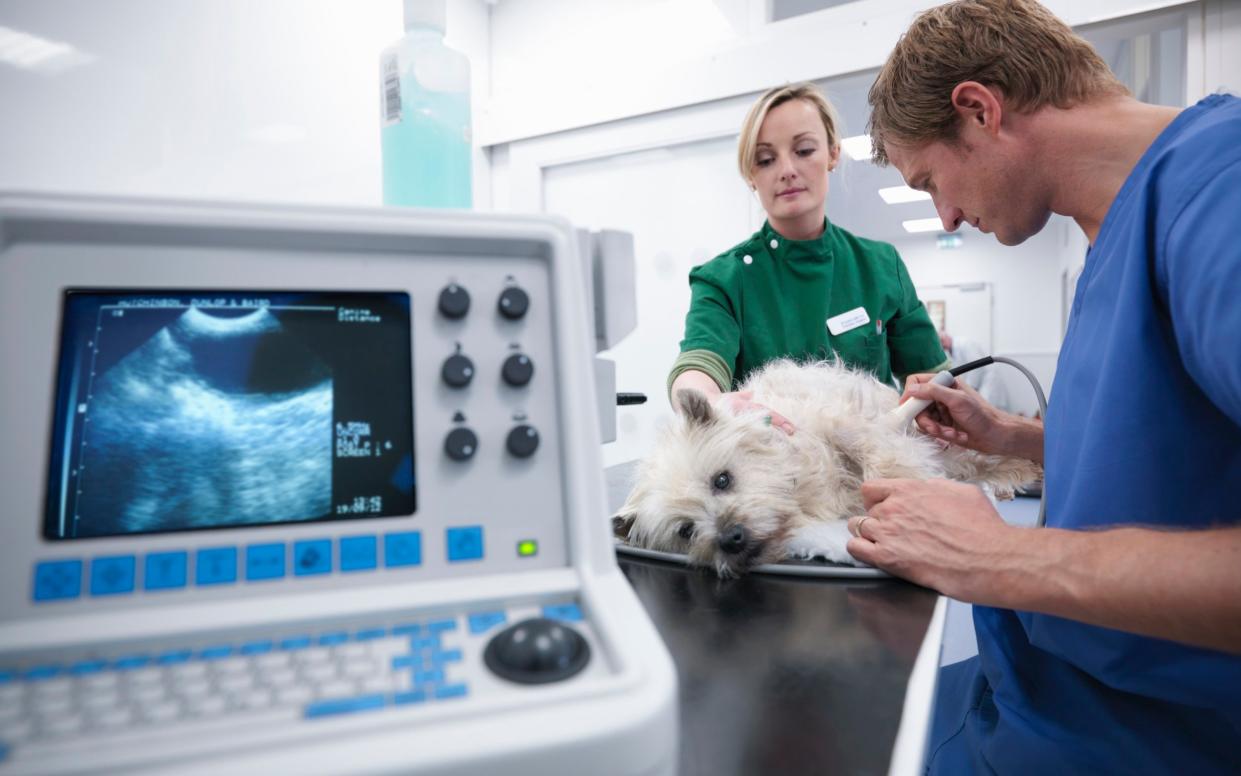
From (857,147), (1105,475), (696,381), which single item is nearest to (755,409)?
(696,381)

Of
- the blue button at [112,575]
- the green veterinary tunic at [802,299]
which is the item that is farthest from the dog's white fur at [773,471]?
the blue button at [112,575]

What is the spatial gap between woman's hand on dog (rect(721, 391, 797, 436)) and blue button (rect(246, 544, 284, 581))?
0.96 m

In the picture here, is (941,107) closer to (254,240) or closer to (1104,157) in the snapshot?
(1104,157)

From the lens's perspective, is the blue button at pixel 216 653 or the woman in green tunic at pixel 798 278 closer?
the blue button at pixel 216 653

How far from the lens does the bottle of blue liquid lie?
36.6 inches

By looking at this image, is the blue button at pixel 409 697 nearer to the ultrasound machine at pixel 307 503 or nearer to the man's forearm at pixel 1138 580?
the ultrasound machine at pixel 307 503

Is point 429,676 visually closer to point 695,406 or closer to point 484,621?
point 484,621

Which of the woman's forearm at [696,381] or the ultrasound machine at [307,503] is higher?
the woman's forearm at [696,381]

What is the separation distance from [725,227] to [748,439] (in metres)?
2.52

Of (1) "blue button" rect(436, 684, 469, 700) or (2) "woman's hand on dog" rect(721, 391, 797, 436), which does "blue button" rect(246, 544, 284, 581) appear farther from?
(2) "woman's hand on dog" rect(721, 391, 797, 436)

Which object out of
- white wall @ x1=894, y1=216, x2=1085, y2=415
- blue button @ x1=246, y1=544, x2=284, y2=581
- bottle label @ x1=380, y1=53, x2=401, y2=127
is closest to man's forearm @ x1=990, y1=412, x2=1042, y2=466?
bottle label @ x1=380, y1=53, x2=401, y2=127

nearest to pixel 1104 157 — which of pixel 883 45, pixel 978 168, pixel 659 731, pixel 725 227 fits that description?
pixel 978 168

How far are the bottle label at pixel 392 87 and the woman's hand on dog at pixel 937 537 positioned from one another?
87 cm

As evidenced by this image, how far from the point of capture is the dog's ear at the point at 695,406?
49.9 inches
